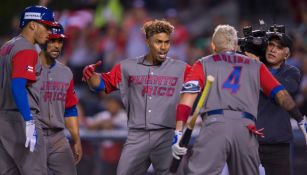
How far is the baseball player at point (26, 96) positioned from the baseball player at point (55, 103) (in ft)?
1.39

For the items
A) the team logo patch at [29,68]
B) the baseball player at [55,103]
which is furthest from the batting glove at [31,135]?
the baseball player at [55,103]

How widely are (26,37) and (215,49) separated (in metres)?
1.73

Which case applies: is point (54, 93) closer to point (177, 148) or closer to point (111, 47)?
point (177, 148)

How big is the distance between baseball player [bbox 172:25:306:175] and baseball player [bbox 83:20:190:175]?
70cm

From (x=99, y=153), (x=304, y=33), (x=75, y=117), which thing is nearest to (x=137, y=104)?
(x=75, y=117)

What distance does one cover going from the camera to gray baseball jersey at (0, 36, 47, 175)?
706 cm

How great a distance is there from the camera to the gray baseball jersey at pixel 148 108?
24.3 ft

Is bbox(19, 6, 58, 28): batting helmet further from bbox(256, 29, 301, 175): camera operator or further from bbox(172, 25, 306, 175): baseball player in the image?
bbox(256, 29, 301, 175): camera operator

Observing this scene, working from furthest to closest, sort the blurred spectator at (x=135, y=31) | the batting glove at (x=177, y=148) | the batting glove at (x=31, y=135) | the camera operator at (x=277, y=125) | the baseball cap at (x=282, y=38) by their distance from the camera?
the blurred spectator at (x=135, y=31)
the baseball cap at (x=282, y=38)
the camera operator at (x=277, y=125)
the batting glove at (x=31, y=135)
the batting glove at (x=177, y=148)

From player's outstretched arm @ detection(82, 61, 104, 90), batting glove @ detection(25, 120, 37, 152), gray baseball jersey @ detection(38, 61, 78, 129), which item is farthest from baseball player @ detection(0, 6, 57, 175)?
player's outstretched arm @ detection(82, 61, 104, 90)

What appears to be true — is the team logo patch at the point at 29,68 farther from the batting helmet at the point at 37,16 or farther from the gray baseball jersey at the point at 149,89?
the gray baseball jersey at the point at 149,89

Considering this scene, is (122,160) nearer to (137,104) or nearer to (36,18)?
(137,104)

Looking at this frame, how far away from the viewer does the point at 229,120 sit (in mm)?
6691

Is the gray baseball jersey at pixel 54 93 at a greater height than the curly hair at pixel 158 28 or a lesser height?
lesser
